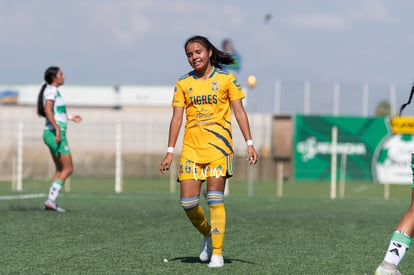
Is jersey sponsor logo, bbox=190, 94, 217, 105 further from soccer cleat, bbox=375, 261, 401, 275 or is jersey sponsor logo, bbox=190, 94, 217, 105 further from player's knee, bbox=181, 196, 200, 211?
soccer cleat, bbox=375, 261, 401, 275

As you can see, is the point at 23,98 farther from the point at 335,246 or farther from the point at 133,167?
the point at 335,246

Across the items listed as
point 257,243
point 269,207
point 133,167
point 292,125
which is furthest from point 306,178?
point 257,243

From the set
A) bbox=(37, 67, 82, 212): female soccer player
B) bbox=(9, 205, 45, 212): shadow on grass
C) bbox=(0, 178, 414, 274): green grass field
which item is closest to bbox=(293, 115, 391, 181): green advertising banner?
bbox=(0, 178, 414, 274): green grass field

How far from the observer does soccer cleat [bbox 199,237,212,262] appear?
8.12 meters

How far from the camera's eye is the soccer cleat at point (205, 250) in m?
8.12

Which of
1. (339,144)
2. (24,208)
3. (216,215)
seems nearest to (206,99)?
(216,215)

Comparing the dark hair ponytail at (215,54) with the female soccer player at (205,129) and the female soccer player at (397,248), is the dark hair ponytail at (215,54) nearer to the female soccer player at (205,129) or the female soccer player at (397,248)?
the female soccer player at (205,129)

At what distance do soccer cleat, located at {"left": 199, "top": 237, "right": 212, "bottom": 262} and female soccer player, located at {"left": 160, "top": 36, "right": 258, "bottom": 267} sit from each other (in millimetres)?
26

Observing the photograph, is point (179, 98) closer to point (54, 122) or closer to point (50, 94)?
point (54, 122)

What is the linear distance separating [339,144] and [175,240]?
32959mm

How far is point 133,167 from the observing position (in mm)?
43188

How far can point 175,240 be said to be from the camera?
9.80 metres

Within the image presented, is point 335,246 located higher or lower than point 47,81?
lower

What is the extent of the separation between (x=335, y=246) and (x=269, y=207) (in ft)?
22.0
